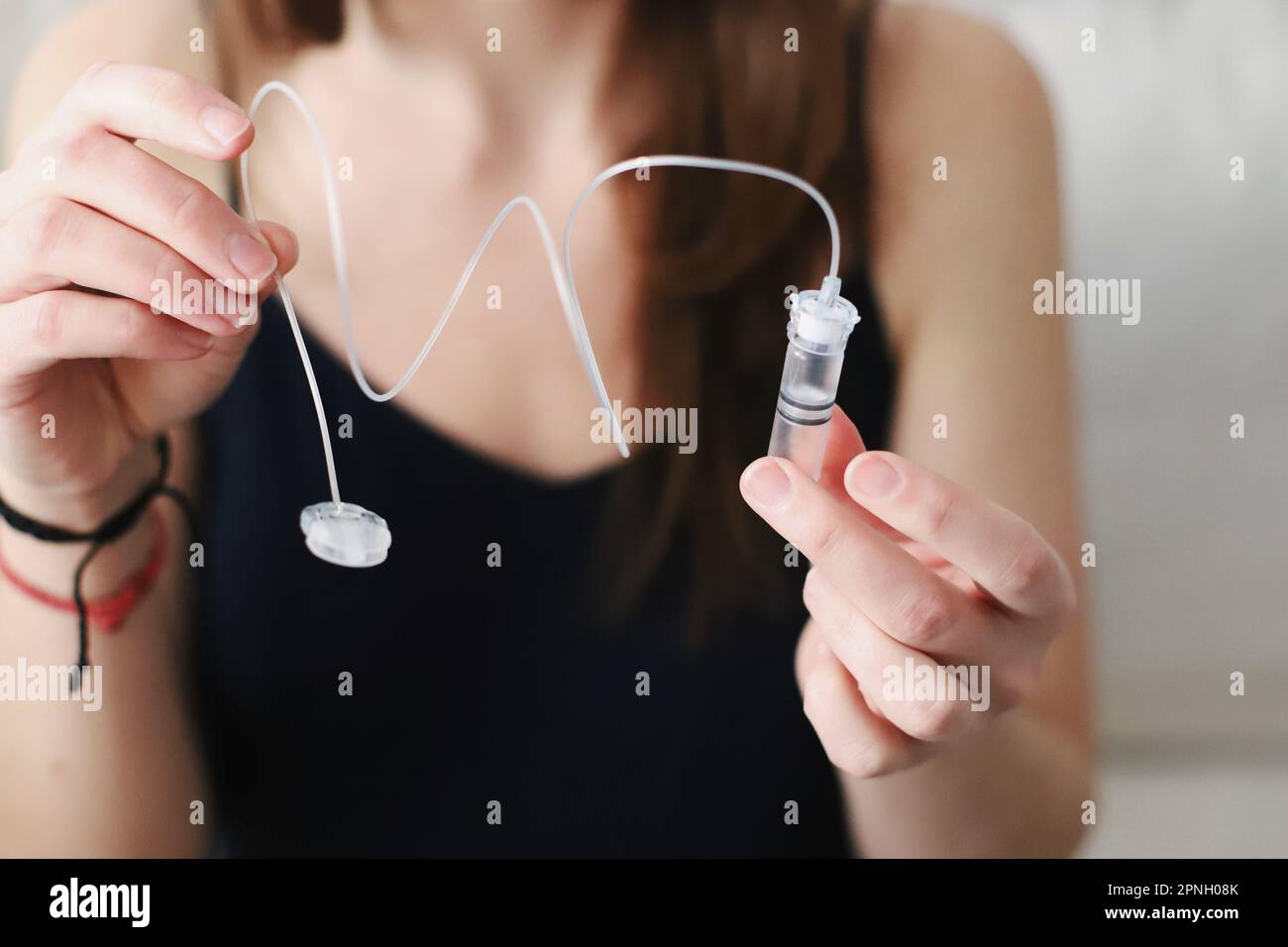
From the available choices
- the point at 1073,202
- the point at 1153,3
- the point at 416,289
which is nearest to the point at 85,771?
the point at 416,289

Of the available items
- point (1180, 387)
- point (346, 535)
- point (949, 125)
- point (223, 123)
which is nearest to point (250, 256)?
point (223, 123)

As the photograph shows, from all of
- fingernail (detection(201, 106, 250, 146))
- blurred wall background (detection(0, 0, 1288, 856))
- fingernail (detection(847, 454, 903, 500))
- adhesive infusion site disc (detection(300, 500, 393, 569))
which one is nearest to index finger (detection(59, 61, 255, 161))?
fingernail (detection(201, 106, 250, 146))

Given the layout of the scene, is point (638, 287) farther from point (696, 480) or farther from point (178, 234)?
point (178, 234)

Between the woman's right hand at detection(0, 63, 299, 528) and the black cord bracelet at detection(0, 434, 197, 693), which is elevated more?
the woman's right hand at detection(0, 63, 299, 528)

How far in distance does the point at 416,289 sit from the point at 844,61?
0.44 m

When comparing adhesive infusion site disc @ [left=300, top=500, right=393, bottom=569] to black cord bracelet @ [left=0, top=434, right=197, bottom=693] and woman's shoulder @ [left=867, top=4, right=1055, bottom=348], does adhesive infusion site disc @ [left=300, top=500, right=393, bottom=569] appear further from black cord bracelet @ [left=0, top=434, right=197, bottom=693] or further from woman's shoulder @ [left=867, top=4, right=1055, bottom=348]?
woman's shoulder @ [left=867, top=4, right=1055, bottom=348]

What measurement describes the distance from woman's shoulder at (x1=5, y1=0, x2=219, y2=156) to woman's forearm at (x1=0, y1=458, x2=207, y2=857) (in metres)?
0.40

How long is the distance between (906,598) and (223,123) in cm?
42

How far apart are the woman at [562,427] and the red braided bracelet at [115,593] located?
0.04ft

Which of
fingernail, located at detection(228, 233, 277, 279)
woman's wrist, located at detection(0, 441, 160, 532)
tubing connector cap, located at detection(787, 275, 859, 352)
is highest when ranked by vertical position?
fingernail, located at detection(228, 233, 277, 279)

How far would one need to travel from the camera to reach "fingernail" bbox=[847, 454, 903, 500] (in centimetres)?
47

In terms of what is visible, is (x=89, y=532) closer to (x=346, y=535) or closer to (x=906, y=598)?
(x=346, y=535)

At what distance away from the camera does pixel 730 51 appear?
0.89 meters

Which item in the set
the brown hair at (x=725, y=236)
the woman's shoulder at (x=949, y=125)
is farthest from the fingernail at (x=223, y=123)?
the woman's shoulder at (x=949, y=125)
